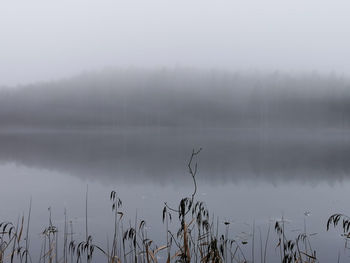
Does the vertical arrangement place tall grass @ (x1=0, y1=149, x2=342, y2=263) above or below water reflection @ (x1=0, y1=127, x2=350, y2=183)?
below

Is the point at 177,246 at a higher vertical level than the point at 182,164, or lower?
lower

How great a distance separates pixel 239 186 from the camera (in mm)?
26141

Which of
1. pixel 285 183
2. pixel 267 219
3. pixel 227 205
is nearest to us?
pixel 267 219

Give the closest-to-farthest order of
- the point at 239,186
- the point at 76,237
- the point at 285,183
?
the point at 76,237 < the point at 239,186 < the point at 285,183

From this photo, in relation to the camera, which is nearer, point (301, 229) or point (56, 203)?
point (301, 229)

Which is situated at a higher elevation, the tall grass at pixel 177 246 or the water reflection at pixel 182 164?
the water reflection at pixel 182 164

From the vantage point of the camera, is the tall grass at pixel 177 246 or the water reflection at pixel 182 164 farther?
the water reflection at pixel 182 164

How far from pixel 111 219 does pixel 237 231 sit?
18.5 ft

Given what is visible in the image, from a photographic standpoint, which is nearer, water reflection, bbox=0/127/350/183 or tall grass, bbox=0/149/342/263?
tall grass, bbox=0/149/342/263

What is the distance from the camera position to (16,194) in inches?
849

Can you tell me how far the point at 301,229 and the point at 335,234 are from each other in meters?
1.15

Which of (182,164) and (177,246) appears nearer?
(177,246)

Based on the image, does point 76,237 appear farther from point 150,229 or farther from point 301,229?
point 301,229

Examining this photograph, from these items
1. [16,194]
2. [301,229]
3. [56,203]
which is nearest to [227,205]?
[301,229]
